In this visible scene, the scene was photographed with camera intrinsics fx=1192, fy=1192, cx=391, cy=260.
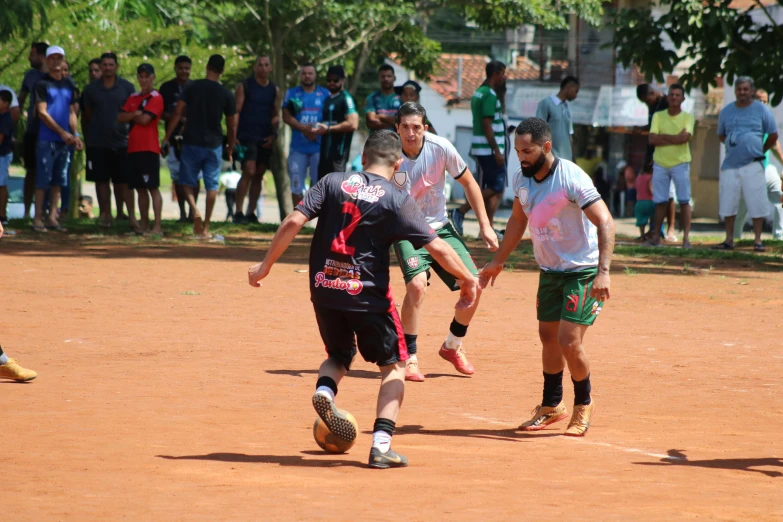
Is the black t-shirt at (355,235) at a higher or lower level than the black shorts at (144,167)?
higher

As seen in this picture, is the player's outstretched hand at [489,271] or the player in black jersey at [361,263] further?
the player's outstretched hand at [489,271]

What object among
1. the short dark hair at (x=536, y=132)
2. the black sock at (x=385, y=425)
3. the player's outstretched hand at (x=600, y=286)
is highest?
the short dark hair at (x=536, y=132)

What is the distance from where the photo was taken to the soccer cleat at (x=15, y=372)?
24.4 ft

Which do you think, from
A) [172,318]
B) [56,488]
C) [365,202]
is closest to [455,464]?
[365,202]

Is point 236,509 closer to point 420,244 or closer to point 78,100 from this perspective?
point 420,244

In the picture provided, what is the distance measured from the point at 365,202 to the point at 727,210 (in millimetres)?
11862

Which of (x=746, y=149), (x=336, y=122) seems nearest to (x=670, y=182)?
(x=746, y=149)

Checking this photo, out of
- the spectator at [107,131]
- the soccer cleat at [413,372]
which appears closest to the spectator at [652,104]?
the spectator at [107,131]

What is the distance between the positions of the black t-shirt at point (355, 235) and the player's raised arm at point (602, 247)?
1.09 meters

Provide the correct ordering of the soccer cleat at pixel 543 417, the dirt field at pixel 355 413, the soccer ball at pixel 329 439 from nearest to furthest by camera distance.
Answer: the dirt field at pixel 355 413
the soccer ball at pixel 329 439
the soccer cleat at pixel 543 417

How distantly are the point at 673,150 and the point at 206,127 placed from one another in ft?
20.8

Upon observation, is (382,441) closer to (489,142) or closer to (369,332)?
(369,332)

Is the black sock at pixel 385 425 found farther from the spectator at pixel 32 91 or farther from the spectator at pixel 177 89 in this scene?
the spectator at pixel 32 91

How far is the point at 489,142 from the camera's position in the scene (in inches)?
623
